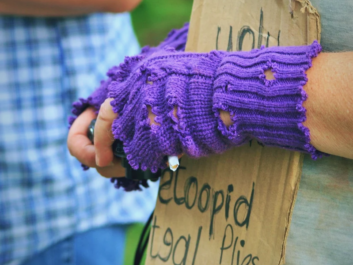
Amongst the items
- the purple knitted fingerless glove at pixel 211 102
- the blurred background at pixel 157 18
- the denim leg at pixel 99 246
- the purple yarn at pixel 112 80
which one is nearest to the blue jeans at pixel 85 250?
the denim leg at pixel 99 246

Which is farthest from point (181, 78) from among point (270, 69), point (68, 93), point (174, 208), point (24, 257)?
point (24, 257)

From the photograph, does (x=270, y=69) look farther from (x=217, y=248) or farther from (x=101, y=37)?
(x=101, y=37)

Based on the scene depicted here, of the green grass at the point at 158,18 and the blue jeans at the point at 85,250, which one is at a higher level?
the green grass at the point at 158,18

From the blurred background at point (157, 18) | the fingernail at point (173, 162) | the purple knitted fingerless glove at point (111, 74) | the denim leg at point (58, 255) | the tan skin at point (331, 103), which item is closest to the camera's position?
the tan skin at point (331, 103)

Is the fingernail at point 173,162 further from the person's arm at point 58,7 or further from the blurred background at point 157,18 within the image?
the blurred background at point 157,18

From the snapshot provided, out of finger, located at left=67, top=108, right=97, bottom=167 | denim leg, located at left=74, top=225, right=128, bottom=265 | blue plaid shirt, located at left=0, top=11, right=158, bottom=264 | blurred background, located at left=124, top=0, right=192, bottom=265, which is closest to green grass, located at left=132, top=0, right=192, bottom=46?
blurred background, located at left=124, top=0, right=192, bottom=265

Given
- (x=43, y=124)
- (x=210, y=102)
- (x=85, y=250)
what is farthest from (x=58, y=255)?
(x=210, y=102)

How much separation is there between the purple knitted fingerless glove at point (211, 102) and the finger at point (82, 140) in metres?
0.18

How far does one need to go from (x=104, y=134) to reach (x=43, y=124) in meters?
0.43

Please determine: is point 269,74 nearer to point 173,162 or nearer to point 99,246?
point 173,162

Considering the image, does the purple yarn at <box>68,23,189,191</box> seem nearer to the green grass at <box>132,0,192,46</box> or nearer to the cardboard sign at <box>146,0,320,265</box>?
the cardboard sign at <box>146,0,320,265</box>

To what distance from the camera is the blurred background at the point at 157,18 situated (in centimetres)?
213

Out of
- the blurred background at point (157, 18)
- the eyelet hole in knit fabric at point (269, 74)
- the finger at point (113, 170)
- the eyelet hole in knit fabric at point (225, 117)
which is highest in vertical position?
the blurred background at point (157, 18)

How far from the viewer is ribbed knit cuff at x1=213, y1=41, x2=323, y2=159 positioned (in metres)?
0.42
